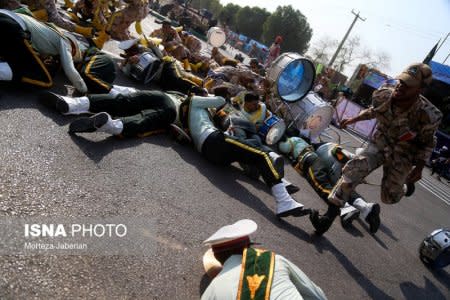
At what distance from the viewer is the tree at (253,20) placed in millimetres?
53344

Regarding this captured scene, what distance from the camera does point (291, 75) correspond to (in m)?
7.01

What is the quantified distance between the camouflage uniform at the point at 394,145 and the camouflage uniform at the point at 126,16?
20.1 feet

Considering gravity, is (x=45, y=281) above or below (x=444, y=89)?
below

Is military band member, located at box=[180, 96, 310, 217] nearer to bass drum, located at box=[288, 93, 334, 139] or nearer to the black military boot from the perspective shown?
the black military boot

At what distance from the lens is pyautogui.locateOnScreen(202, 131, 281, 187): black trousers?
11.5ft

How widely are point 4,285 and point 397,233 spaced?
4.90 metres

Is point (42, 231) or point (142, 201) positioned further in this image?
point (142, 201)

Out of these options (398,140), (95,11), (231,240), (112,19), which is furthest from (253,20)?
(231,240)

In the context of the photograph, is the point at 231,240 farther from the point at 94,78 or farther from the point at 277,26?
the point at 277,26

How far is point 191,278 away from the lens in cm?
217

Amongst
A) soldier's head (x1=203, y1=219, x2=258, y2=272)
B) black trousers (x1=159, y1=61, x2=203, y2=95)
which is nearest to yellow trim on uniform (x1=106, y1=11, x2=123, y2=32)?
black trousers (x1=159, y1=61, x2=203, y2=95)

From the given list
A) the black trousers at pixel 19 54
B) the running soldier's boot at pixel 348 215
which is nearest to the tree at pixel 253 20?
the running soldier's boot at pixel 348 215

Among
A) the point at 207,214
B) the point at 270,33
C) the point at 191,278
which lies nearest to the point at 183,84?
the point at 207,214

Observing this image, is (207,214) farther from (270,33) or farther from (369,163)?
(270,33)
